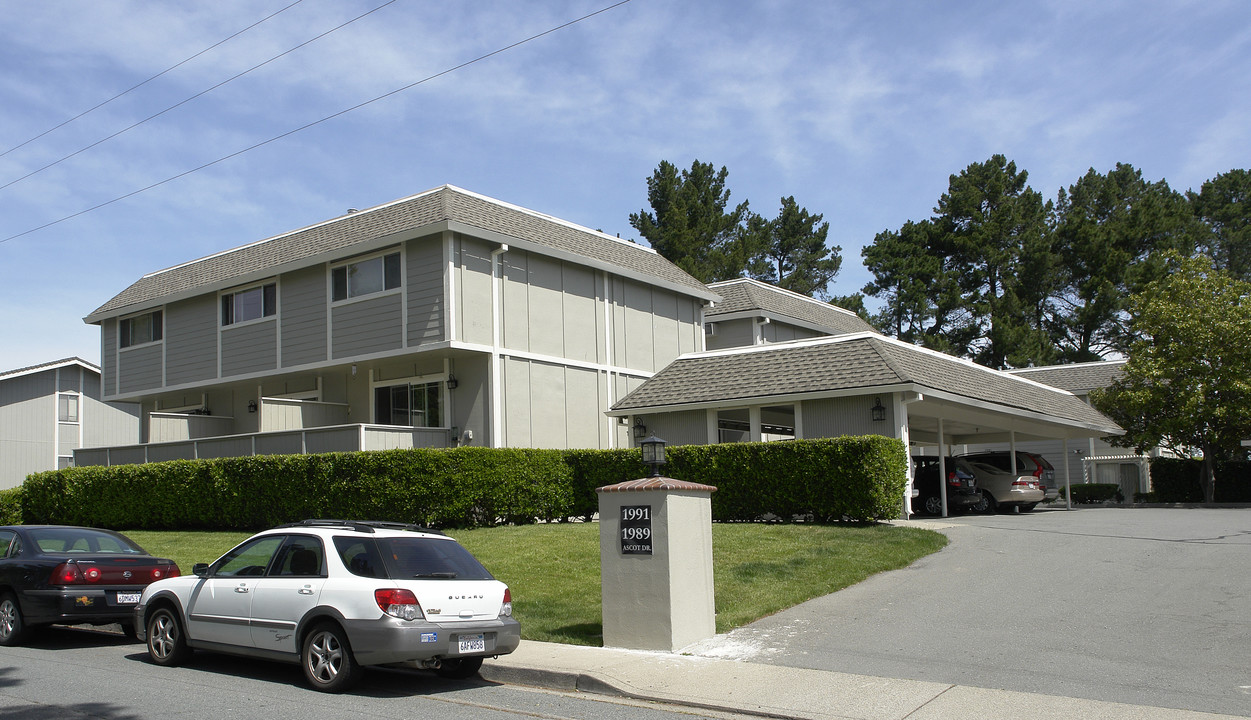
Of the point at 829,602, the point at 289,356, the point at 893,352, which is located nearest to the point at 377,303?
the point at 289,356

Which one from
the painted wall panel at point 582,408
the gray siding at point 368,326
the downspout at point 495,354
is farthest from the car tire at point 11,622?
the painted wall panel at point 582,408

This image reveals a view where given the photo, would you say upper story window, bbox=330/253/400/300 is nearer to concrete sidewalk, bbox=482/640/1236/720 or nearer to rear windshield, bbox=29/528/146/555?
rear windshield, bbox=29/528/146/555

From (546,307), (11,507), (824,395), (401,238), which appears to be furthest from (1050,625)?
(11,507)

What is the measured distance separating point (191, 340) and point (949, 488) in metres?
20.8

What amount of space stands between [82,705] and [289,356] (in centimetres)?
1836

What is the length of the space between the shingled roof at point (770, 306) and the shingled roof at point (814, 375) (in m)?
8.62

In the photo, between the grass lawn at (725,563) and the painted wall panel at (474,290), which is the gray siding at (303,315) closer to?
the painted wall panel at (474,290)

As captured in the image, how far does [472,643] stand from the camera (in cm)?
891

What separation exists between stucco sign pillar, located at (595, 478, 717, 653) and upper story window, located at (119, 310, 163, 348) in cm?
2350

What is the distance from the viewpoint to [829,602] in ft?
Result: 40.5

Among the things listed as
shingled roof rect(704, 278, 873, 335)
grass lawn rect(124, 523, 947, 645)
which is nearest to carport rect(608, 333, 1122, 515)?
grass lawn rect(124, 523, 947, 645)

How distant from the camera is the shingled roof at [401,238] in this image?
23.4 m

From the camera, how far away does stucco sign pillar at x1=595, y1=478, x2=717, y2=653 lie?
10359 mm

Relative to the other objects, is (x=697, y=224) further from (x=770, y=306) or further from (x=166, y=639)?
(x=166, y=639)
